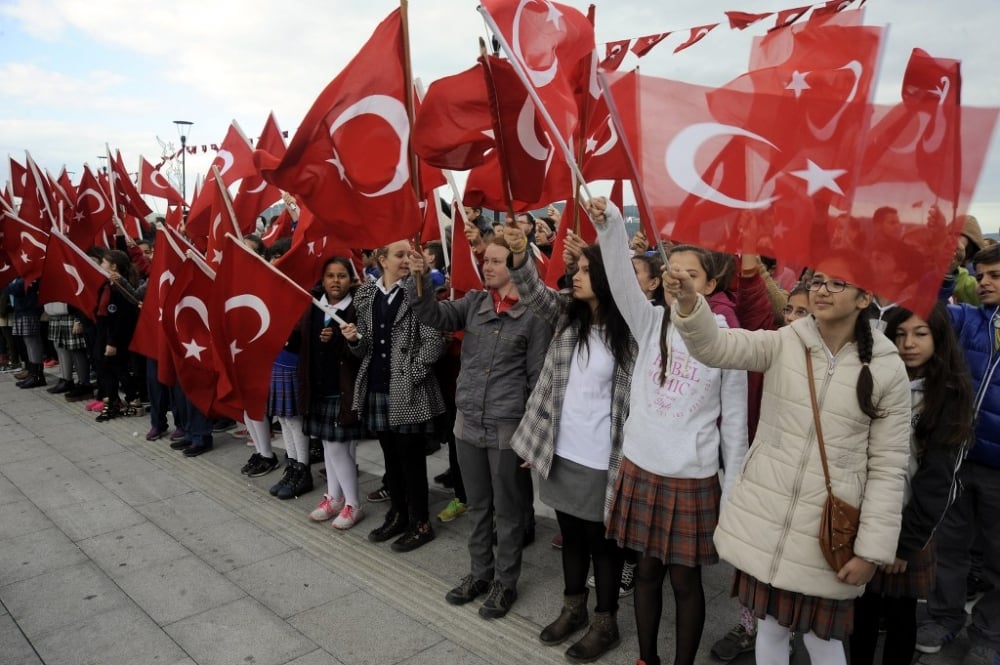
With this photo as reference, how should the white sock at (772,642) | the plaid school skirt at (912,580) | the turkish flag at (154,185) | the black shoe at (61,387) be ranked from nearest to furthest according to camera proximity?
1. the white sock at (772,642)
2. the plaid school skirt at (912,580)
3. the turkish flag at (154,185)
4. the black shoe at (61,387)

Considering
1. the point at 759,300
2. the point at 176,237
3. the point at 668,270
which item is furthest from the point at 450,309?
the point at 176,237

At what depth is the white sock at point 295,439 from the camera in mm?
5578

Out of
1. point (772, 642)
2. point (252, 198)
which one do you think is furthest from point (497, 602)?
point (252, 198)

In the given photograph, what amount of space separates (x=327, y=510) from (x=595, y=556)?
2417mm

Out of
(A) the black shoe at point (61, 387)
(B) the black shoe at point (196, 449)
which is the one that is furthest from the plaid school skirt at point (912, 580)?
(A) the black shoe at point (61, 387)

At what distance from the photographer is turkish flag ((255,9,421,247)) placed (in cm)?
381

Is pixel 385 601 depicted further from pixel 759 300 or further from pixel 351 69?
pixel 351 69

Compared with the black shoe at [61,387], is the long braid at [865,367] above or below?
above

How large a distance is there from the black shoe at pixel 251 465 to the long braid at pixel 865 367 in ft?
17.2

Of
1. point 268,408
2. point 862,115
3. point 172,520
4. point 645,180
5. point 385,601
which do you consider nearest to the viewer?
point 862,115

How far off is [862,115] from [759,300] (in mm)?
1565

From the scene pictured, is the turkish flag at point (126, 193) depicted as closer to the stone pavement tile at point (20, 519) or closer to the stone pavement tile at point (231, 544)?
the stone pavement tile at point (20, 519)

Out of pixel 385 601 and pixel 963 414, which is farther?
pixel 385 601

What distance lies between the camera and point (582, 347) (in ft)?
11.0
